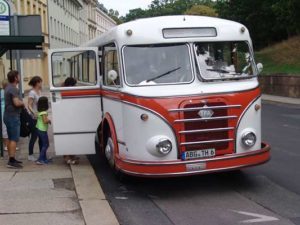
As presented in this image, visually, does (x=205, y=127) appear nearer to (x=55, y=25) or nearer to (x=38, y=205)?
(x=38, y=205)

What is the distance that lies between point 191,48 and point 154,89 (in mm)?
930

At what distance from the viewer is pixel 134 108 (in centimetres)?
803

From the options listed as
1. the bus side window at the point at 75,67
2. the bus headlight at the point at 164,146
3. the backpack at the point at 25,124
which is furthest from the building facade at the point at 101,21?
the bus headlight at the point at 164,146

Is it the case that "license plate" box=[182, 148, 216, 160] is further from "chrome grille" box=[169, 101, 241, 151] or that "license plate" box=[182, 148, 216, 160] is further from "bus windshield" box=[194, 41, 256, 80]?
"bus windshield" box=[194, 41, 256, 80]

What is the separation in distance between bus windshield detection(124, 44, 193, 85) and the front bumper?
1.21m

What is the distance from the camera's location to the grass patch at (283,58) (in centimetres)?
3631

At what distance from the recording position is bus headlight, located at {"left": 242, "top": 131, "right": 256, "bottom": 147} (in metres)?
8.23

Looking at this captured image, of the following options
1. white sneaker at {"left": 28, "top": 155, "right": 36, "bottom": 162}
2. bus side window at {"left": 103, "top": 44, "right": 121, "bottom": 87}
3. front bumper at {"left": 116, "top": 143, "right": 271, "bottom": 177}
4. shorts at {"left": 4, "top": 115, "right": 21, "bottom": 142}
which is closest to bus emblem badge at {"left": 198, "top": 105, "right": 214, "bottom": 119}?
front bumper at {"left": 116, "top": 143, "right": 271, "bottom": 177}

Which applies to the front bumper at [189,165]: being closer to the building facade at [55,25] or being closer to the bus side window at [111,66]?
the bus side window at [111,66]

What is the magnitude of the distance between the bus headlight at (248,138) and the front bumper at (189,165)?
13 cm

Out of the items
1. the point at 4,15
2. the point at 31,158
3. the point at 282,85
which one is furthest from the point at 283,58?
the point at 31,158

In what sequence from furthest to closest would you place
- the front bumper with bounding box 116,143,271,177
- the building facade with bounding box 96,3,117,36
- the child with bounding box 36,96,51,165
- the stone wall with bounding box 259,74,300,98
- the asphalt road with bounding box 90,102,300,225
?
the building facade with bounding box 96,3,117,36
the stone wall with bounding box 259,74,300,98
the child with bounding box 36,96,51,165
the front bumper with bounding box 116,143,271,177
the asphalt road with bounding box 90,102,300,225

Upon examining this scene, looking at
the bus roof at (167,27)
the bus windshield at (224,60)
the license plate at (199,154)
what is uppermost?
the bus roof at (167,27)

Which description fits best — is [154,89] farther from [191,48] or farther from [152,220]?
[152,220]
